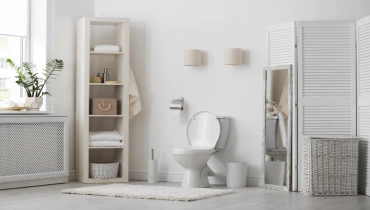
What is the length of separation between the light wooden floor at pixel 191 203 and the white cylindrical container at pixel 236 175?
18.6 inches

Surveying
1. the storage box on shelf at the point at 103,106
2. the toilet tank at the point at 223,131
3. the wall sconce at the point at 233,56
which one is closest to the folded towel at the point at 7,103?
the storage box on shelf at the point at 103,106

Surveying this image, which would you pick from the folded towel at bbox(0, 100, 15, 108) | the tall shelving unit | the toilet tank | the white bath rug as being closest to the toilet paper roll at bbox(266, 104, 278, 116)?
the toilet tank

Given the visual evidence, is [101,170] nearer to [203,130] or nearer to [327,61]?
[203,130]

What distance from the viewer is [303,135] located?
542cm

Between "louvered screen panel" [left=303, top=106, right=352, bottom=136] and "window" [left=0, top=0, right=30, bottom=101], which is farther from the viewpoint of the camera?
"window" [left=0, top=0, right=30, bottom=101]

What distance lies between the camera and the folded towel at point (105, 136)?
19.9ft

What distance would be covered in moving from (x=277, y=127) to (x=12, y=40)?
9.85 ft

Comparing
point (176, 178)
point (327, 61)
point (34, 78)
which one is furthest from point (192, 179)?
point (34, 78)

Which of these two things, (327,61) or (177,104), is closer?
(327,61)

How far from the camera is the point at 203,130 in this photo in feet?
19.8

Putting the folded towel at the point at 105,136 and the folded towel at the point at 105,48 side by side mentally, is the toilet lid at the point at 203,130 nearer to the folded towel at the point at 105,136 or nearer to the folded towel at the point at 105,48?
the folded towel at the point at 105,136

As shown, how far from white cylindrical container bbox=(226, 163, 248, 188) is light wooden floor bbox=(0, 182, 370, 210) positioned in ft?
1.55

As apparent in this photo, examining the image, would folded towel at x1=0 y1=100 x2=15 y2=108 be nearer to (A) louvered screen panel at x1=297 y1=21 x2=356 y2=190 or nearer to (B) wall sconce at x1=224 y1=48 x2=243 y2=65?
(B) wall sconce at x1=224 y1=48 x2=243 y2=65

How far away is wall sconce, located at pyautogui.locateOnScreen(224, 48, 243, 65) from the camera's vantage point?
5.90 metres
